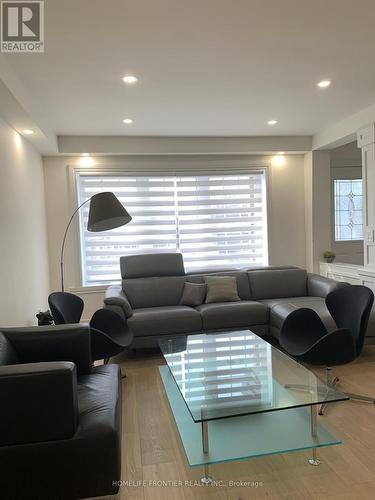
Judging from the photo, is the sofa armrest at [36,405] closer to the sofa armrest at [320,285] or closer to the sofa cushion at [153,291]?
the sofa cushion at [153,291]

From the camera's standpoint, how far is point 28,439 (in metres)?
1.67

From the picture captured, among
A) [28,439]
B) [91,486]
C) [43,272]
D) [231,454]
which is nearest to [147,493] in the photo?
[91,486]

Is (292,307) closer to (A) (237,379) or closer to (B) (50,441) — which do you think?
(A) (237,379)

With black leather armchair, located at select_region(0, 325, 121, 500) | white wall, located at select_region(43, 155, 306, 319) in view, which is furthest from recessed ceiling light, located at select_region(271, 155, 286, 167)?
black leather armchair, located at select_region(0, 325, 121, 500)

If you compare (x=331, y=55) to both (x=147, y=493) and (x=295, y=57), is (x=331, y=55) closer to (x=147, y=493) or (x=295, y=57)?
(x=295, y=57)

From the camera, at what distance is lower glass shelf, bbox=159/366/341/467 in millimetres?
1887

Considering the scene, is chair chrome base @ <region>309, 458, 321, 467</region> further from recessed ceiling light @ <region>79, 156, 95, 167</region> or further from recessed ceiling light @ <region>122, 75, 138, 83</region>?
recessed ceiling light @ <region>79, 156, 95, 167</region>

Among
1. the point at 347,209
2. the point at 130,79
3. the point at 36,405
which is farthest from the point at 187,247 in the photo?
the point at 36,405

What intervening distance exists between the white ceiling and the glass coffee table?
2.31m

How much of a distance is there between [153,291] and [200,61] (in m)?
2.56

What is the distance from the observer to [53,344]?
7.66 ft

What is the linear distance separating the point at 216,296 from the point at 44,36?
3020mm

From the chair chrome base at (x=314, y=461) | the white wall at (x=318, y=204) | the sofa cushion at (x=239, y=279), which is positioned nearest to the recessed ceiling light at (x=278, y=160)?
the white wall at (x=318, y=204)

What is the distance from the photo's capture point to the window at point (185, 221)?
5.43 meters
